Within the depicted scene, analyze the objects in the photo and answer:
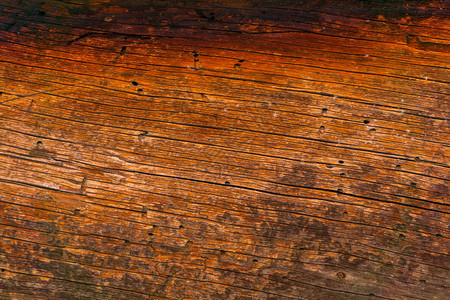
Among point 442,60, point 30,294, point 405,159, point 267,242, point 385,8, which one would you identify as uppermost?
point 385,8

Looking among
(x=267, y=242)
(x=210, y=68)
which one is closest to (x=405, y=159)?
(x=267, y=242)

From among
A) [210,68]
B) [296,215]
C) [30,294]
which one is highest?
[210,68]

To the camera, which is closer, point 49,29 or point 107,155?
point 107,155

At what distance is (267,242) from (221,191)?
451mm

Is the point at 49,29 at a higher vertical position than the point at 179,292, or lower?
higher

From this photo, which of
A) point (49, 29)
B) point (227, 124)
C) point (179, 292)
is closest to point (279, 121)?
point (227, 124)

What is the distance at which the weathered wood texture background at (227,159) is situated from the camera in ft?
7.48

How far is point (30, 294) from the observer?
2299mm

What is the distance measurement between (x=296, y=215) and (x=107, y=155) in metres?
1.32

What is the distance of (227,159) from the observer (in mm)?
2338

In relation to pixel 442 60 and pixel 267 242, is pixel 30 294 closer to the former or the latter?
pixel 267 242

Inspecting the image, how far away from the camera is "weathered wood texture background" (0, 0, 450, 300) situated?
2.28 m

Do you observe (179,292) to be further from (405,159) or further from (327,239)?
(405,159)

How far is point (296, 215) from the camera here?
7.50 feet
